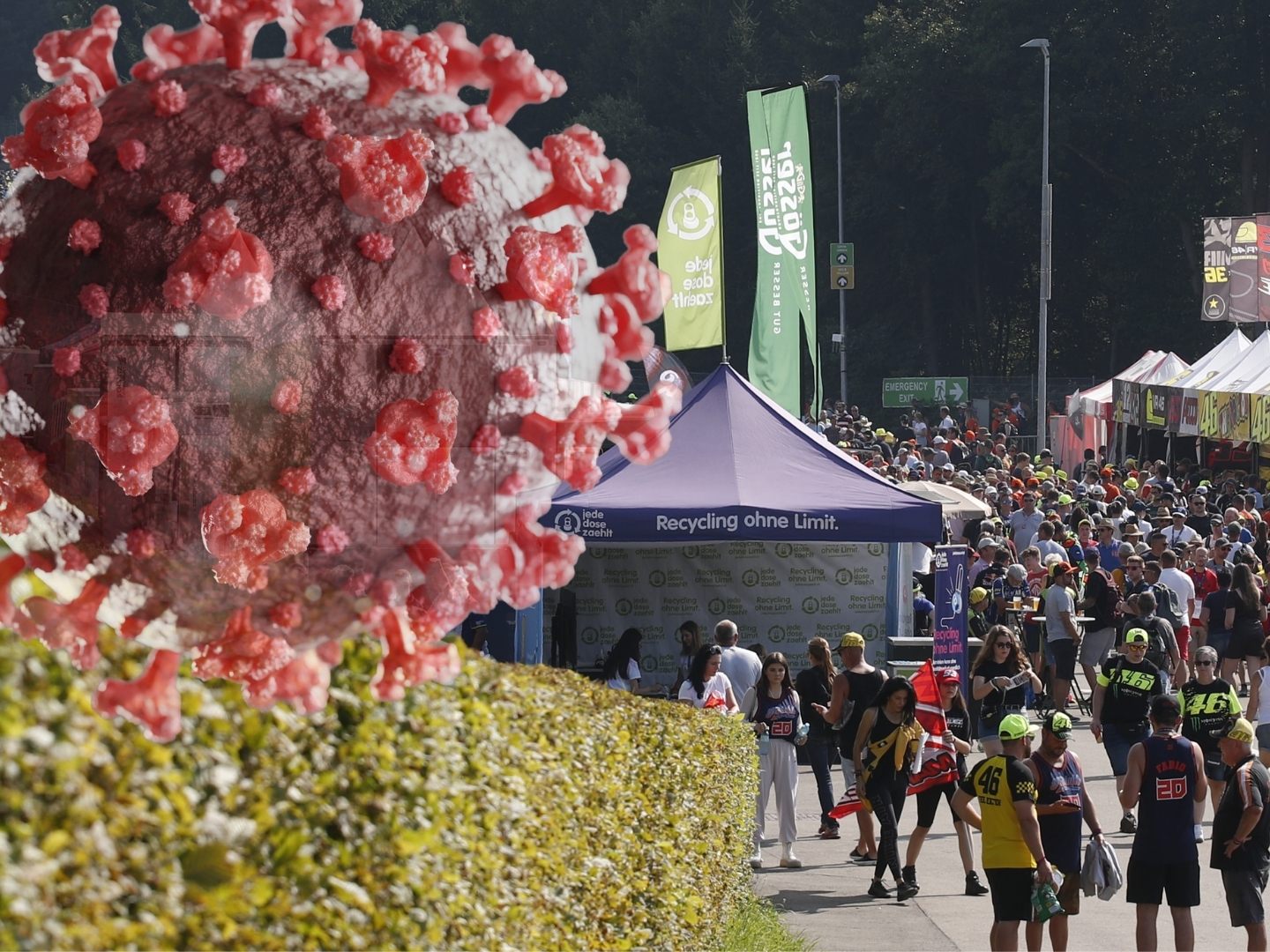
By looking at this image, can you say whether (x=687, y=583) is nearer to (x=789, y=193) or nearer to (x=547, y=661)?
(x=547, y=661)

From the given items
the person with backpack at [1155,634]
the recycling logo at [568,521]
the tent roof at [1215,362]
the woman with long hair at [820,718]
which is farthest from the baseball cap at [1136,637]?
the tent roof at [1215,362]

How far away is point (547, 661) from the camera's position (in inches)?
617

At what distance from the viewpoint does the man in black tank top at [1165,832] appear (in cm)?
870

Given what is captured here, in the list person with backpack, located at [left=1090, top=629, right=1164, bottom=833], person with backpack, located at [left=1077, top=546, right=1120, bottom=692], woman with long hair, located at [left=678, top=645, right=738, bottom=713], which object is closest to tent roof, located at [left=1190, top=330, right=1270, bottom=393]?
person with backpack, located at [left=1077, top=546, right=1120, bottom=692]

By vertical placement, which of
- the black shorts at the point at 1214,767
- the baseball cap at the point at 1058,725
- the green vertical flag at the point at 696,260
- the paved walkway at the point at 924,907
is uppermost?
the green vertical flag at the point at 696,260

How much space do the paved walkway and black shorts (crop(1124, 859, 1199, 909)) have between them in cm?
63

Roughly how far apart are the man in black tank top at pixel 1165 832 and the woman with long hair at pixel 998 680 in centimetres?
363

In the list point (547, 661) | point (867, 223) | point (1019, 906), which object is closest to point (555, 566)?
point (1019, 906)

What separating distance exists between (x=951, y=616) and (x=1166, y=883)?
5.38 metres

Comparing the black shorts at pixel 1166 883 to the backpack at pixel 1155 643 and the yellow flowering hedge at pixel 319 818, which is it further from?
the backpack at pixel 1155 643

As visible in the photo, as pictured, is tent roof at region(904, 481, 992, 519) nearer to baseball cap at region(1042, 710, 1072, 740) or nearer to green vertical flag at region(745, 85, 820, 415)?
green vertical flag at region(745, 85, 820, 415)

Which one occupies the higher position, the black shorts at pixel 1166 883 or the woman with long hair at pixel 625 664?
the woman with long hair at pixel 625 664

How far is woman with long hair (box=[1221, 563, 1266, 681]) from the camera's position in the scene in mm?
16062

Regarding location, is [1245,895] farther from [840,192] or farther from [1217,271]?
[840,192]
